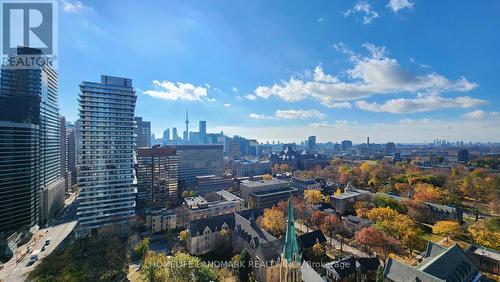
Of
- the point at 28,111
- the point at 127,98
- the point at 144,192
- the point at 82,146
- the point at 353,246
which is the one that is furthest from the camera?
the point at 144,192

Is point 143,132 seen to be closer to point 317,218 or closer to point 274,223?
point 274,223

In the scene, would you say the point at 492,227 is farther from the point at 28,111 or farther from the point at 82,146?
the point at 28,111

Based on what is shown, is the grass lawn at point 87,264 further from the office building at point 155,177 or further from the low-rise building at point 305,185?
the low-rise building at point 305,185

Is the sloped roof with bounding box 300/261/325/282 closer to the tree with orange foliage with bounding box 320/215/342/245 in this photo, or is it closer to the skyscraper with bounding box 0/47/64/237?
the tree with orange foliage with bounding box 320/215/342/245

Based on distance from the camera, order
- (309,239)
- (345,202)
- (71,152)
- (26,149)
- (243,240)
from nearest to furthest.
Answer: (309,239)
(243,240)
(26,149)
(345,202)
(71,152)

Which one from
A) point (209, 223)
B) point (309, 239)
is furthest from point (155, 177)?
point (309, 239)

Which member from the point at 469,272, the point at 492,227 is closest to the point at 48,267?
the point at 469,272

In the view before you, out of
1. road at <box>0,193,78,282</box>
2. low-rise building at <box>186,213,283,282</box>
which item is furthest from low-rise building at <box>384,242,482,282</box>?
road at <box>0,193,78,282</box>
